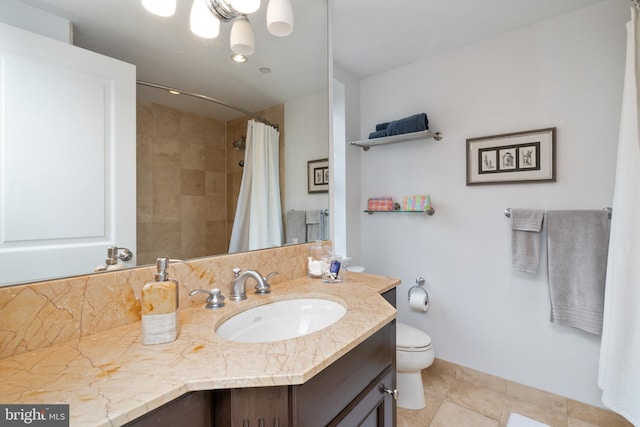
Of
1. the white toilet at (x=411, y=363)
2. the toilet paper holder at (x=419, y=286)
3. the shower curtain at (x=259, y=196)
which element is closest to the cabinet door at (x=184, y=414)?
the shower curtain at (x=259, y=196)

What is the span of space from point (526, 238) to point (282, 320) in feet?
5.16

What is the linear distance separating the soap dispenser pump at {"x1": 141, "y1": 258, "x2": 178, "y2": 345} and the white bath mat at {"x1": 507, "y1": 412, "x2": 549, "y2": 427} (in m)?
1.91

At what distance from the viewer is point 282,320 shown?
103 centimetres

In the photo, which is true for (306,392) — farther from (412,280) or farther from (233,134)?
(412,280)

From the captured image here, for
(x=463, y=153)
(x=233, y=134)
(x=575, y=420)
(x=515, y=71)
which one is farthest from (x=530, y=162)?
(x=233, y=134)

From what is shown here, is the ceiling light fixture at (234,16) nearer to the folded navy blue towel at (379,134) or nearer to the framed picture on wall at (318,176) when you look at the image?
the framed picture on wall at (318,176)

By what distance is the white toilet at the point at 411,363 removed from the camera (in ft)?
5.50

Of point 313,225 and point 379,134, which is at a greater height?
point 379,134

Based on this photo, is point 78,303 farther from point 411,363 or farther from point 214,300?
point 411,363

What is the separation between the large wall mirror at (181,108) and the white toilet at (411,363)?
1088 millimetres

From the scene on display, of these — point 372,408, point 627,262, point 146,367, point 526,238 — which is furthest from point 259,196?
point 627,262

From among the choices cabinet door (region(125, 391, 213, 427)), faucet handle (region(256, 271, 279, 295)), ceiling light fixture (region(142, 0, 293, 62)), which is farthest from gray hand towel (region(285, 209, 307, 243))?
cabinet door (region(125, 391, 213, 427))

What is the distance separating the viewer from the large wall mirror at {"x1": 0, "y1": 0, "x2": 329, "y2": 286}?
2.65 ft

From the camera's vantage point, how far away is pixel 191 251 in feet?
3.23
